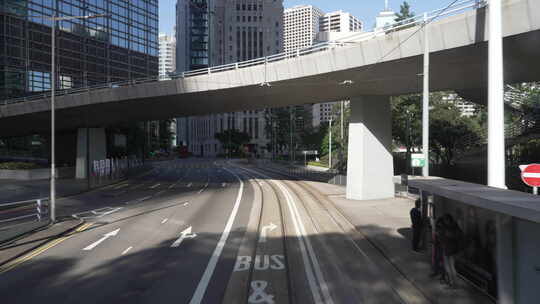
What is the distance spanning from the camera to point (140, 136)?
68.8 meters

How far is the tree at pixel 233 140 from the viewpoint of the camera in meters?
134

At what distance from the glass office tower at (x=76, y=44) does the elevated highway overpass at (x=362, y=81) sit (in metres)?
24.4

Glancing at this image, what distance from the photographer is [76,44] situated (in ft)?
220

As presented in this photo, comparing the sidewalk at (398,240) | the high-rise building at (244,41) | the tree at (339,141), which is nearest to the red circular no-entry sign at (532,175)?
the sidewalk at (398,240)

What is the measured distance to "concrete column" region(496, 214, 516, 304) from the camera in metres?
7.00

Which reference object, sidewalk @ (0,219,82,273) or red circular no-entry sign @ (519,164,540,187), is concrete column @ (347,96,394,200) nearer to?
red circular no-entry sign @ (519,164,540,187)

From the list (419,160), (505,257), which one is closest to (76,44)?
(419,160)

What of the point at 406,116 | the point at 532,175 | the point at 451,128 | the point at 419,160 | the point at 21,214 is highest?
the point at 406,116

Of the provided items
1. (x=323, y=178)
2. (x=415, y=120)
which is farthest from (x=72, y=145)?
(x=415, y=120)

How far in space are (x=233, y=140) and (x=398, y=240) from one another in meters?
123

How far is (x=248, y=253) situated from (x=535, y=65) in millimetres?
16610

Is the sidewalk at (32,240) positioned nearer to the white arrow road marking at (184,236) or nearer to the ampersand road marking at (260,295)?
the white arrow road marking at (184,236)

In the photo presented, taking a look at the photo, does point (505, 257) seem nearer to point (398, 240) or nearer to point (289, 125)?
point (398, 240)

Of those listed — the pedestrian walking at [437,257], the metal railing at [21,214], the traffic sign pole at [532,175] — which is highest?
the traffic sign pole at [532,175]
